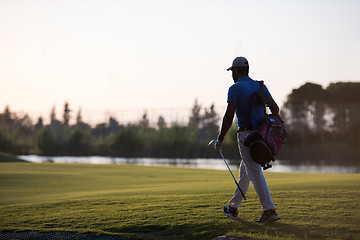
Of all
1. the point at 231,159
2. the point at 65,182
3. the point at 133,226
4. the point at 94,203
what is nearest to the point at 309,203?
the point at 133,226

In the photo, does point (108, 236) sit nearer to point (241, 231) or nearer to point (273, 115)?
point (241, 231)

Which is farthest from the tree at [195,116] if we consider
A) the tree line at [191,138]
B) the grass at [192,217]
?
the grass at [192,217]

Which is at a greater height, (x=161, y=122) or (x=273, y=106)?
(x=161, y=122)

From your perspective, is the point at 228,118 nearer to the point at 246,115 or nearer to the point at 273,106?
the point at 246,115

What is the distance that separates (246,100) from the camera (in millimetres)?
8414

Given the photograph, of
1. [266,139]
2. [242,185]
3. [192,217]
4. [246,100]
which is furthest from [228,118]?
[192,217]

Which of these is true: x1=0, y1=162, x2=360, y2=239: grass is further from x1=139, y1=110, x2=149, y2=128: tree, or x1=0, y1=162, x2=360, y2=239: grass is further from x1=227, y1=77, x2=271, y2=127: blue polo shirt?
x1=139, y1=110, x2=149, y2=128: tree

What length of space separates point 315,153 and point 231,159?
11643 mm

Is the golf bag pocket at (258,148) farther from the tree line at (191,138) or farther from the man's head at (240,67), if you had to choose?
the tree line at (191,138)

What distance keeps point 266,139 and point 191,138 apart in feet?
181

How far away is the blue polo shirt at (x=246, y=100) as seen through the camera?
8406 mm

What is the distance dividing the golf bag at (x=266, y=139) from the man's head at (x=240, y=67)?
1.67 feet

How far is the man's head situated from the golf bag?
508mm

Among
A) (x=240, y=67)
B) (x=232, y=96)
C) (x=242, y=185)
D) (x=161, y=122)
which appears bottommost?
(x=242, y=185)
